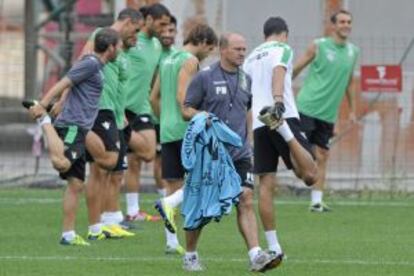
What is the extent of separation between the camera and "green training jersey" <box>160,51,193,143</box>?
14672mm

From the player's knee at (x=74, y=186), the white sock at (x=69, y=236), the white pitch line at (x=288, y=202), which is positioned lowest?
the white pitch line at (x=288, y=202)

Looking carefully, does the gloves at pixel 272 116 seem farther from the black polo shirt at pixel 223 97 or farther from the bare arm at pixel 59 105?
the bare arm at pixel 59 105

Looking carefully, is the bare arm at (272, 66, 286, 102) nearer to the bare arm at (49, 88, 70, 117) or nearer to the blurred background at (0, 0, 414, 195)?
the bare arm at (49, 88, 70, 117)

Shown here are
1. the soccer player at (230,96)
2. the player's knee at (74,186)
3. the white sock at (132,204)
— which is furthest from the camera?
the white sock at (132,204)

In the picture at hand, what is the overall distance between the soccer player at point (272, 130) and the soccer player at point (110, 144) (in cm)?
188

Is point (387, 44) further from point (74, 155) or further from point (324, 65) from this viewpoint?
point (74, 155)

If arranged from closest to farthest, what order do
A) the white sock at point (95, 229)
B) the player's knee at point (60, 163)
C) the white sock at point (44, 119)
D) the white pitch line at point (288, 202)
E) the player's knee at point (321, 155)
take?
the white sock at point (44, 119), the player's knee at point (60, 163), the white sock at point (95, 229), the player's knee at point (321, 155), the white pitch line at point (288, 202)

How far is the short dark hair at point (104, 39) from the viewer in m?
15.0

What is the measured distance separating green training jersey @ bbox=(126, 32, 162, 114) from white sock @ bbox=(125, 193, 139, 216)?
900 millimetres

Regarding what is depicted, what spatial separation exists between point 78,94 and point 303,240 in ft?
8.23

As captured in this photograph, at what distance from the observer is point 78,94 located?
1489cm

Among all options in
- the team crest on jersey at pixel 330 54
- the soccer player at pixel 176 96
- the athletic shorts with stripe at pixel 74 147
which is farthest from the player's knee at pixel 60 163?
the team crest on jersey at pixel 330 54

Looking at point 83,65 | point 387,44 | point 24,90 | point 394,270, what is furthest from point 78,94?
point 24,90

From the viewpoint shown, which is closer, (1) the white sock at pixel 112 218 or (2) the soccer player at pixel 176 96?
(2) the soccer player at pixel 176 96
